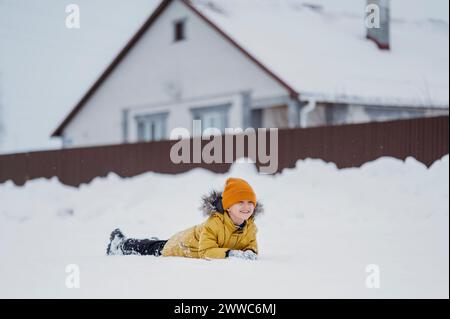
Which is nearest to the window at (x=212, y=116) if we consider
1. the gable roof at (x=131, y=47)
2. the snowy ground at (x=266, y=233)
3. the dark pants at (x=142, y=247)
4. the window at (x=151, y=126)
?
the window at (x=151, y=126)

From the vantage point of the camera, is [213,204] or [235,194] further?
[213,204]

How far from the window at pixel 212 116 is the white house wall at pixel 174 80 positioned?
0.12m

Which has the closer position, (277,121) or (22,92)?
(22,92)

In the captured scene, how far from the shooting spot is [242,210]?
347cm

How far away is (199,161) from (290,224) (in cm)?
283

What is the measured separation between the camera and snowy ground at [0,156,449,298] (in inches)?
123

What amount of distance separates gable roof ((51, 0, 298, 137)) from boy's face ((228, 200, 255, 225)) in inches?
251

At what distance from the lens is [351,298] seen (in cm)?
295

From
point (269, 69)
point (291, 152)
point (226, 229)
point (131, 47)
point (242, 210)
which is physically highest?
point (131, 47)

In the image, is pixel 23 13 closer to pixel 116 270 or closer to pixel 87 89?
pixel 116 270

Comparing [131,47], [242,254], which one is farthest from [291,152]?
[131,47]

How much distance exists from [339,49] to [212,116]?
263 cm

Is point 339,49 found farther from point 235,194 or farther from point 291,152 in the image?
point 235,194
